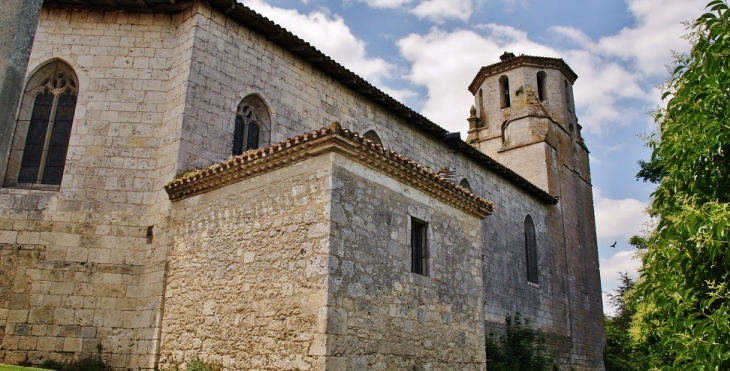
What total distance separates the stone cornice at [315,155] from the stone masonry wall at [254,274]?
0.15 metres

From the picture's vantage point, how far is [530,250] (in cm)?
1973

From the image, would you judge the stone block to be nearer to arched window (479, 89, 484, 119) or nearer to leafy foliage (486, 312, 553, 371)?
leafy foliage (486, 312, 553, 371)

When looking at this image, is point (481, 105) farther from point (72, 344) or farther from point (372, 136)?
point (72, 344)

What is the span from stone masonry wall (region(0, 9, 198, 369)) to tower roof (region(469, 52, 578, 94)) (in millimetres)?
16437

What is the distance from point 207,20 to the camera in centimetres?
1084

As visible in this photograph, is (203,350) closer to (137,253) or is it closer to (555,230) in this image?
(137,253)

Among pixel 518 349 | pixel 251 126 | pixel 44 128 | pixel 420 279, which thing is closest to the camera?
pixel 420 279

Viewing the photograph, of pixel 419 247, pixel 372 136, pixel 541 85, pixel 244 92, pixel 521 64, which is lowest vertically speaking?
pixel 419 247

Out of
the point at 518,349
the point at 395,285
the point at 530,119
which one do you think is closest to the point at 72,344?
the point at 395,285

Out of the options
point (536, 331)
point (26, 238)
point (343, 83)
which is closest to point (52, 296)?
point (26, 238)

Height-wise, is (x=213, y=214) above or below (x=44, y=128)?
below

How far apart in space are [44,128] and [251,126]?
3.88 meters

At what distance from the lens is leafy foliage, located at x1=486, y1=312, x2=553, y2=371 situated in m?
15.0

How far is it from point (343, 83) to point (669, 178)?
9.67 m
